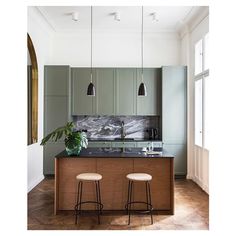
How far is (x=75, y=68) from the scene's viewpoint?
5.99 m

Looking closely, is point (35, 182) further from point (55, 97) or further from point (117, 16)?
point (117, 16)

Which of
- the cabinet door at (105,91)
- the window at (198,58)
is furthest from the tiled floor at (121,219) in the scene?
the window at (198,58)

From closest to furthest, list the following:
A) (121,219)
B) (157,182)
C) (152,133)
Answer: (121,219), (157,182), (152,133)

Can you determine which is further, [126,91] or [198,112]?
[126,91]

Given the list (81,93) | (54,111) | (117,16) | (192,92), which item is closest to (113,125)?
(81,93)

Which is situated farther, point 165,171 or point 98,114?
point 98,114

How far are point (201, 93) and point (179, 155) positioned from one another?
1.47 m

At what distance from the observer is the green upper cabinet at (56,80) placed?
5.88m

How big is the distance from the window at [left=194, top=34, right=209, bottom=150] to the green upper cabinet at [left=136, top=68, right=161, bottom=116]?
852 mm

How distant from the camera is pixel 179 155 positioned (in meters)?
5.89

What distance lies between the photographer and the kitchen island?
379cm
